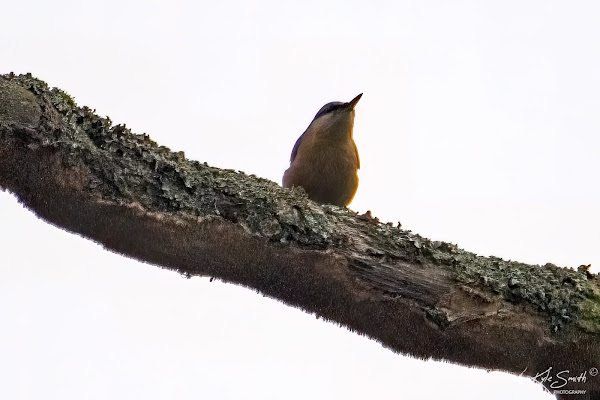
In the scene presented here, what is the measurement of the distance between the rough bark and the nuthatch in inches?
86.2

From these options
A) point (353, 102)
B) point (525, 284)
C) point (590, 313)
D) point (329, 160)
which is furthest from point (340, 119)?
point (590, 313)

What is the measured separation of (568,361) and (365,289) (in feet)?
3.81

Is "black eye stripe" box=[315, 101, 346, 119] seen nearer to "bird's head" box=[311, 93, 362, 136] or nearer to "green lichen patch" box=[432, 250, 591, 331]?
"bird's head" box=[311, 93, 362, 136]

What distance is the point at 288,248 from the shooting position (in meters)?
3.28

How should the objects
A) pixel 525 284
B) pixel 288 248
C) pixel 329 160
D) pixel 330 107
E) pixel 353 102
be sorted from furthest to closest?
pixel 330 107 → pixel 353 102 → pixel 329 160 → pixel 525 284 → pixel 288 248

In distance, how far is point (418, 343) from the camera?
3439mm

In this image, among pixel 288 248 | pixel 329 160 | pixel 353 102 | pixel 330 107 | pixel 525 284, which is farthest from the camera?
pixel 330 107

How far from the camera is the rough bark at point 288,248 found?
292cm

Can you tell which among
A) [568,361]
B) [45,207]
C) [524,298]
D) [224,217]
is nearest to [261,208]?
[224,217]

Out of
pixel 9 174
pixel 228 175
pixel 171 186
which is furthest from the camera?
pixel 228 175

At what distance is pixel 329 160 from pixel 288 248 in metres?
2.66

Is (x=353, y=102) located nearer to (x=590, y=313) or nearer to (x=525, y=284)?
(x=525, y=284)

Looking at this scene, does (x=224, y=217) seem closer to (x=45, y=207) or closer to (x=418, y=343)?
(x=45, y=207)
